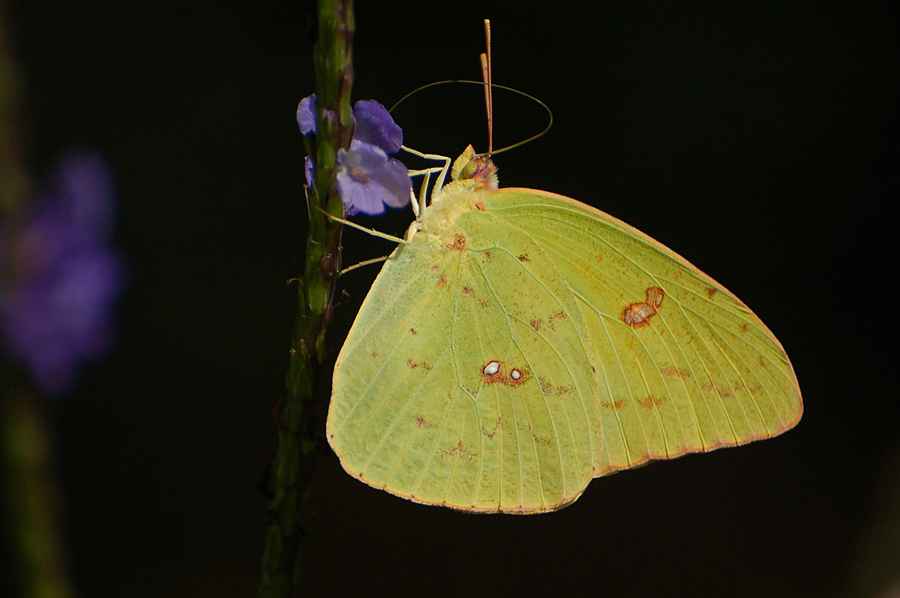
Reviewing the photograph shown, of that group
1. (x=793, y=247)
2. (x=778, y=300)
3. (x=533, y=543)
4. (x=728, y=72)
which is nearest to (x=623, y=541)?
(x=533, y=543)

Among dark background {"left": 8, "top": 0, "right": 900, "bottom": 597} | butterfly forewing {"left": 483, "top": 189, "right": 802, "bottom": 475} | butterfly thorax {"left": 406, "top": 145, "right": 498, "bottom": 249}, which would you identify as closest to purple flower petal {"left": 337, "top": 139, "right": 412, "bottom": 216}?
butterfly thorax {"left": 406, "top": 145, "right": 498, "bottom": 249}

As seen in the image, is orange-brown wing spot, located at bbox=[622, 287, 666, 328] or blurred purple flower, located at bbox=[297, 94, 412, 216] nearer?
blurred purple flower, located at bbox=[297, 94, 412, 216]

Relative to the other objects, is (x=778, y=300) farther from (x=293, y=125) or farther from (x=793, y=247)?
(x=293, y=125)

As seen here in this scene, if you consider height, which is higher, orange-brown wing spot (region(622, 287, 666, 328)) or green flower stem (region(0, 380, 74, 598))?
orange-brown wing spot (region(622, 287, 666, 328))

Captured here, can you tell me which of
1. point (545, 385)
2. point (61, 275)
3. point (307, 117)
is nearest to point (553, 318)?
point (545, 385)

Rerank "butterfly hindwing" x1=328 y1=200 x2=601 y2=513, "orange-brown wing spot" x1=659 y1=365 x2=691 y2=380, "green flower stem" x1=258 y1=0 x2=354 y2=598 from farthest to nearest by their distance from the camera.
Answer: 1. "orange-brown wing spot" x1=659 y1=365 x2=691 y2=380
2. "butterfly hindwing" x1=328 y1=200 x2=601 y2=513
3. "green flower stem" x1=258 y1=0 x2=354 y2=598

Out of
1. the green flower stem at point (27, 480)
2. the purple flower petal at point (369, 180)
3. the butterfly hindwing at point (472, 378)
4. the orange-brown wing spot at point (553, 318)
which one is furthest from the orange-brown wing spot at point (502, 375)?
the green flower stem at point (27, 480)

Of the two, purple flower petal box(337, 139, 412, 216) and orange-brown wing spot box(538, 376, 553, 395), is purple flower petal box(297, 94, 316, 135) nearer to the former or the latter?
purple flower petal box(337, 139, 412, 216)
